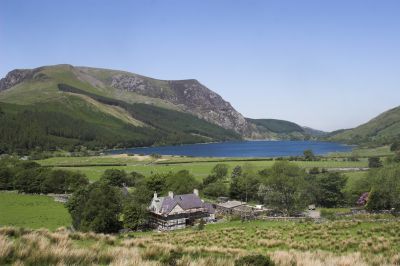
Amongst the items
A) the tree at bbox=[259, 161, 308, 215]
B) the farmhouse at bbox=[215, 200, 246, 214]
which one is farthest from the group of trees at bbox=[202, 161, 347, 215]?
the farmhouse at bbox=[215, 200, 246, 214]

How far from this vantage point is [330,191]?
7462 centimetres

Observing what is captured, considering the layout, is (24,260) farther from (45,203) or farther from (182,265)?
(45,203)

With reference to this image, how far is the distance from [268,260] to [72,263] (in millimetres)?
5557

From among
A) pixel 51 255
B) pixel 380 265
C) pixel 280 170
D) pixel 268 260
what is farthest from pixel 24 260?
pixel 280 170

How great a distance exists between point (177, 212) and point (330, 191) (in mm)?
33039

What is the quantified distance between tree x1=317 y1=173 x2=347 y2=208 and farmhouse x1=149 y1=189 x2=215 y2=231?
24368 mm

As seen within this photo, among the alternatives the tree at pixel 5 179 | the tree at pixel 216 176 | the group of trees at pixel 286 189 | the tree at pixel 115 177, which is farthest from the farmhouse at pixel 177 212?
the tree at pixel 5 179

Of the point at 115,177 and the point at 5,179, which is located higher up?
the point at 115,177

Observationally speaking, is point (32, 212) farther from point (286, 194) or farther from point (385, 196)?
point (385, 196)

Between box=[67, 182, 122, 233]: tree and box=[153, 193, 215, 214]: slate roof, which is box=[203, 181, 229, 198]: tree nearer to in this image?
box=[153, 193, 215, 214]: slate roof

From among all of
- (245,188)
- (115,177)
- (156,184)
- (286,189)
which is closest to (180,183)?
(156,184)

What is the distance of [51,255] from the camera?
964 centimetres

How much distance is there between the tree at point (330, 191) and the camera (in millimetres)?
74250

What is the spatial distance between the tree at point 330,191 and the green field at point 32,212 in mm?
49099
